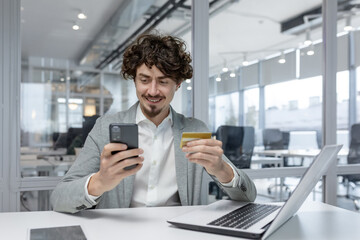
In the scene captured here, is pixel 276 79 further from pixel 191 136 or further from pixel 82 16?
pixel 191 136

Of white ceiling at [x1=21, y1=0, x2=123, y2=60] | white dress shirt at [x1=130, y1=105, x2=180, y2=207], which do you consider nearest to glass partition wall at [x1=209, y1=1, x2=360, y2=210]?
white ceiling at [x1=21, y1=0, x2=123, y2=60]

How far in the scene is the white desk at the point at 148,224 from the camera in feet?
2.88

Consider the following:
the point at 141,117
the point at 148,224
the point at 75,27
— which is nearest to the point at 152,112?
the point at 141,117

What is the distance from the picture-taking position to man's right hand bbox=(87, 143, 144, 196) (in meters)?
0.96

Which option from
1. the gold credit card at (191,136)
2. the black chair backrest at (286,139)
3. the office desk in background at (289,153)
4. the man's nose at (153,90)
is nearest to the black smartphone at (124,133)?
the gold credit card at (191,136)

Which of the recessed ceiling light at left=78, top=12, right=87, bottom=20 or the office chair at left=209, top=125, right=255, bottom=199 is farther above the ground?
the recessed ceiling light at left=78, top=12, right=87, bottom=20

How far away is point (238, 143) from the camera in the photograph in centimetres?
246

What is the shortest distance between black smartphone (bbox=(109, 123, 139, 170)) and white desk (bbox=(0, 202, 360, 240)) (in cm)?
24

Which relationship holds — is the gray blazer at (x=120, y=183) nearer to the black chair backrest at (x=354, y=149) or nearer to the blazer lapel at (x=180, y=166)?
the blazer lapel at (x=180, y=166)

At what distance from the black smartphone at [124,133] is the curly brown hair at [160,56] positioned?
0.53m

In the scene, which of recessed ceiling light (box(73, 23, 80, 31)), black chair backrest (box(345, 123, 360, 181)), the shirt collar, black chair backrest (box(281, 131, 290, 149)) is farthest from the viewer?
black chair backrest (box(345, 123, 360, 181))

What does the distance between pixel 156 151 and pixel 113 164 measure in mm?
478

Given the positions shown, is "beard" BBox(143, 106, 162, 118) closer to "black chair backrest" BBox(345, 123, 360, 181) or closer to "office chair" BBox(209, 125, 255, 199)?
"office chair" BBox(209, 125, 255, 199)

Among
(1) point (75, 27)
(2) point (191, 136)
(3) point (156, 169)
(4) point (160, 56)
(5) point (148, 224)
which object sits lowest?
(5) point (148, 224)
